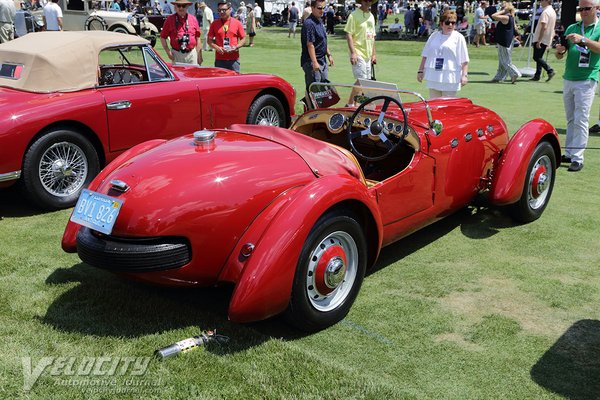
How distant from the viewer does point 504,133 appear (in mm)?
5180

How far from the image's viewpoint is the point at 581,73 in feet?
21.5

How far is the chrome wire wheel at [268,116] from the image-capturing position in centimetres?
727

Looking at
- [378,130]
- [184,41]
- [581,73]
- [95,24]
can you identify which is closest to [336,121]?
[378,130]

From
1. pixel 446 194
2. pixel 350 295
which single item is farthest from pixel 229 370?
pixel 446 194

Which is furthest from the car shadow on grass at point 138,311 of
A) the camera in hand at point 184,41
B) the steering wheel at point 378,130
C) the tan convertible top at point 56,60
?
the camera in hand at point 184,41

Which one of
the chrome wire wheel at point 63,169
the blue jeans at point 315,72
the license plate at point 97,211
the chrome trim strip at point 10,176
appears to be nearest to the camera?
the license plate at point 97,211

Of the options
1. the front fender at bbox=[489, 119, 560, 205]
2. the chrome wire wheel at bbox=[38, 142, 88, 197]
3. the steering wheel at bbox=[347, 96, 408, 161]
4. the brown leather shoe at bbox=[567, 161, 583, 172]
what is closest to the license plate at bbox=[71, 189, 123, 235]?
the steering wheel at bbox=[347, 96, 408, 161]

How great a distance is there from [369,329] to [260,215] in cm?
96

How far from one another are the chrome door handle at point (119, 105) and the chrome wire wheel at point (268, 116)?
6.27 feet

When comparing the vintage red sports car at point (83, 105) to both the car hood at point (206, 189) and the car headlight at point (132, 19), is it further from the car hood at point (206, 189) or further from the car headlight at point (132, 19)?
the car headlight at point (132, 19)

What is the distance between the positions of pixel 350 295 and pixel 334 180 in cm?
72

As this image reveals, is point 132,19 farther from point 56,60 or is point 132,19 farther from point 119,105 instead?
point 119,105

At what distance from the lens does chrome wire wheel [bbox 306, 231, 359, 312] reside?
3.24 meters

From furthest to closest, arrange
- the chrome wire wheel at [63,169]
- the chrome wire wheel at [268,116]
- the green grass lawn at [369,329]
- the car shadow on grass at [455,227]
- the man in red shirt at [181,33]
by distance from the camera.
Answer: the man in red shirt at [181,33], the chrome wire wheel at [268,116], the chrome wire wheel at [63,169], the car shadow on grass at [455,227], the green grass lawn at [369,329]
